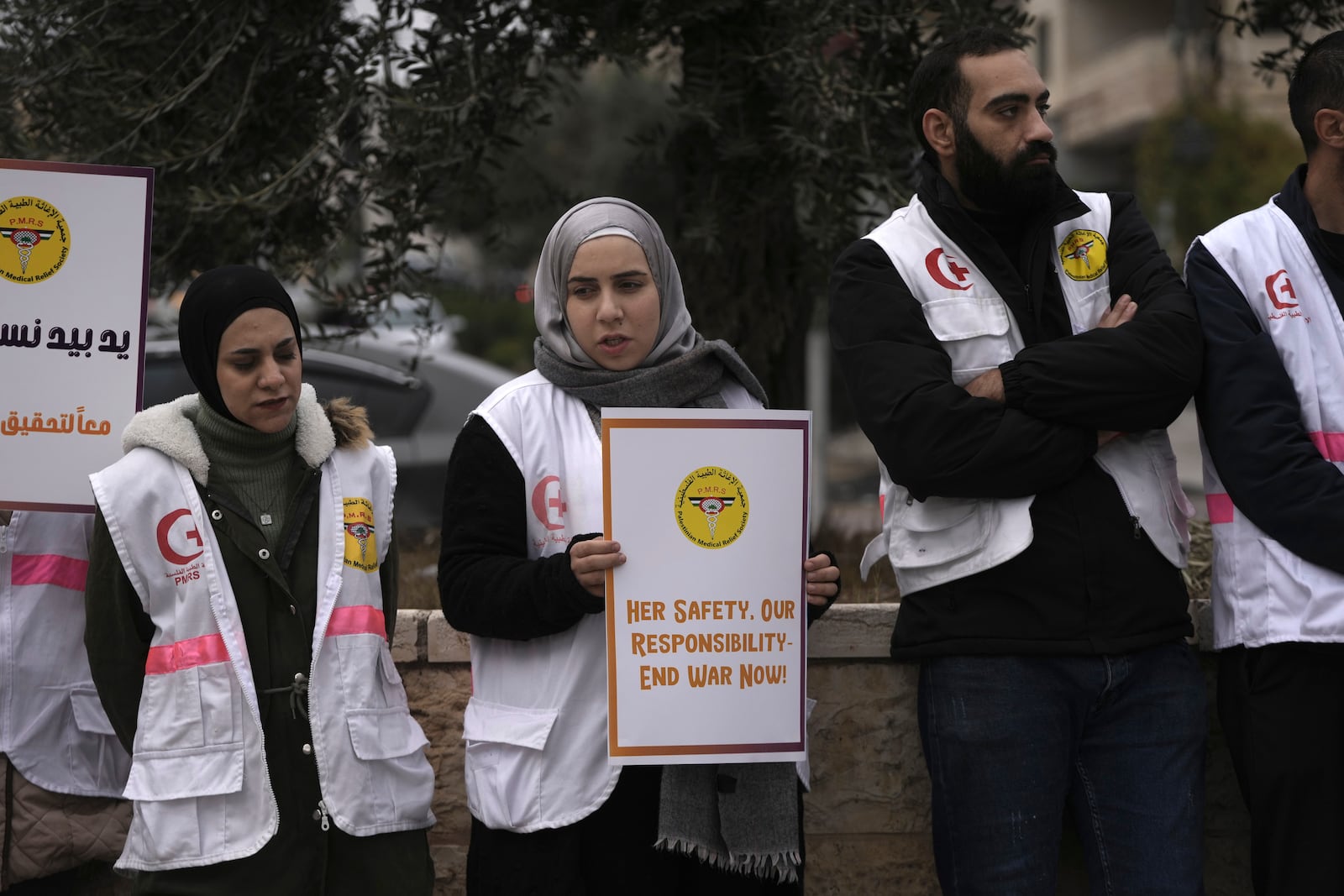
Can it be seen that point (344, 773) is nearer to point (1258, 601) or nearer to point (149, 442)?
point (149, 442)

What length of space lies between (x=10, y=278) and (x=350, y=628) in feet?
3.84

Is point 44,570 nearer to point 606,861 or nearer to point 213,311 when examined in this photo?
point 213,311

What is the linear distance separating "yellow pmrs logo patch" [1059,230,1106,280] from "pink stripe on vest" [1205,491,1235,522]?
53 centimetres

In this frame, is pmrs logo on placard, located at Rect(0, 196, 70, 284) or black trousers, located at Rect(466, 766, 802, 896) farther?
pmrs logo on placard, located at Rect(0, 196, 70, 284)

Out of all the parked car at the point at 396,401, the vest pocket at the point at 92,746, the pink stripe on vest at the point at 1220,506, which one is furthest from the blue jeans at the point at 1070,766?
the parked car at the point at 396,401

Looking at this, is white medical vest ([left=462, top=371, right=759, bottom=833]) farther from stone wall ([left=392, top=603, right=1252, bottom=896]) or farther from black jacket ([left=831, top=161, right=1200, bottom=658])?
stone wall ([left=392, top=603, right=1252, bottom=896])

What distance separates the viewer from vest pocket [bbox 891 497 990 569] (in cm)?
300

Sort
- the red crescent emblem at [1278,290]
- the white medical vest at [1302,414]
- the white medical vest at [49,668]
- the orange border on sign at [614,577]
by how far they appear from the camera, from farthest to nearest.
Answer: the white medical vest at [49,668], the red crescent emblem at [1278,290], the white medical vest at [1302,414], the orange border on sign at [614,577]

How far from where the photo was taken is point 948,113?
3.21 meters

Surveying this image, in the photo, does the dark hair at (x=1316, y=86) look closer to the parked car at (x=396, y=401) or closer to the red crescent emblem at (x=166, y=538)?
the red crescent emblem at (x=166, y=538)

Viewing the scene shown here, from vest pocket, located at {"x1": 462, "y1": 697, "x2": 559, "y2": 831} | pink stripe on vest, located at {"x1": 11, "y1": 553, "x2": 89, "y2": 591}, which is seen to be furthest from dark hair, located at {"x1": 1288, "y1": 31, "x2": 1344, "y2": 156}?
pink stripe on vest, located at {"x1": 11, "y1": 553, "x2": 89, "y2": 591}

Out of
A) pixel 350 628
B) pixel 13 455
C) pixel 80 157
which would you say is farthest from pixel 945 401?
pixel 80 157

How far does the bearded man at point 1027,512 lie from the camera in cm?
295

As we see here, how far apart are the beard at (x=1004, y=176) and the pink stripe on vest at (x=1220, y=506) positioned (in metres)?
0.72
